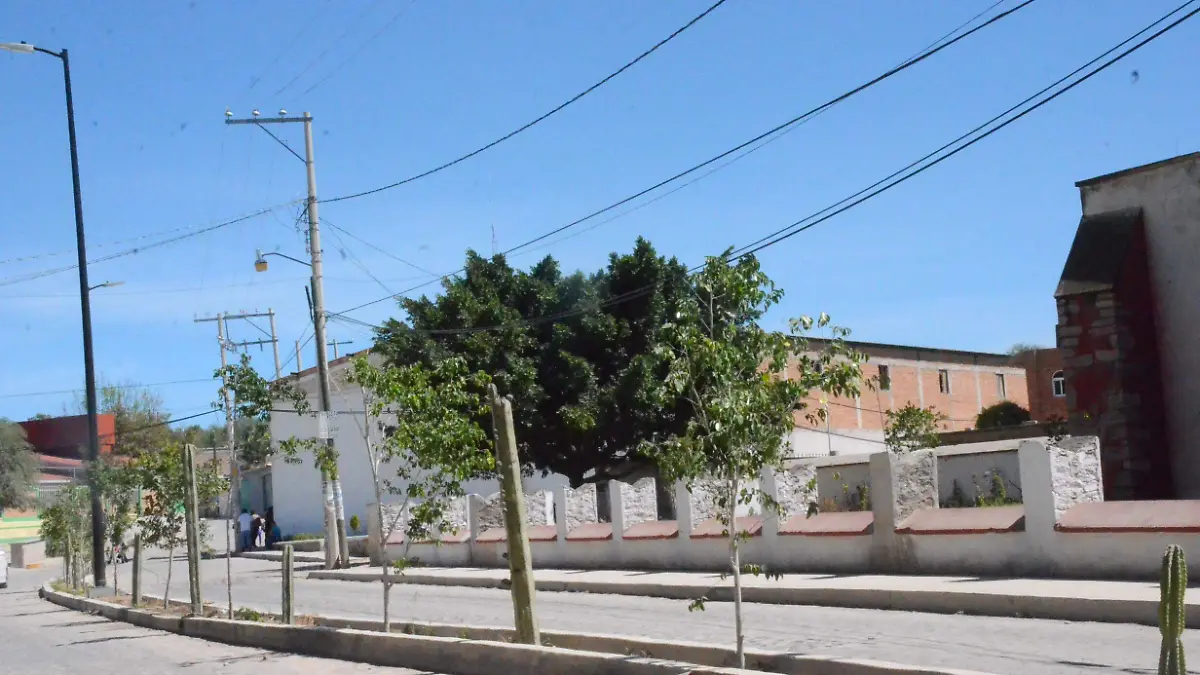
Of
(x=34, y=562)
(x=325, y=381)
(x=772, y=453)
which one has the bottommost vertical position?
(x=34, y=562)

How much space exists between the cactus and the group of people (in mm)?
48795

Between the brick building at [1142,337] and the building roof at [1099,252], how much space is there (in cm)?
3

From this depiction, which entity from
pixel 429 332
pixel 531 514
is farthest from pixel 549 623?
pixel 429 332

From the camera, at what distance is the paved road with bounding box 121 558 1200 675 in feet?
35.9

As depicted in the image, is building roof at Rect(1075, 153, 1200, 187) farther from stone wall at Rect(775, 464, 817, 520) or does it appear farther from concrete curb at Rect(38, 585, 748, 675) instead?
concrete curb at Rect(38, 585, 748, 675)

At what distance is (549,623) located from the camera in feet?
55.7

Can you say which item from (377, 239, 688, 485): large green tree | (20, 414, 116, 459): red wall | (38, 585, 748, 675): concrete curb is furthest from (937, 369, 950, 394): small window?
(20, 414, 116, 459): red wall

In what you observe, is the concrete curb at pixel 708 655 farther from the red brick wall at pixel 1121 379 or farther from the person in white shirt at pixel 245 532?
the person in white shirt at pixel 245 532

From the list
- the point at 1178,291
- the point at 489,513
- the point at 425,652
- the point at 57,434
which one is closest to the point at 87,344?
the point at 489,513

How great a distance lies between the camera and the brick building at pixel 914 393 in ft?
168

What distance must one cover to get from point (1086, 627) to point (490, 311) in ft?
81.4

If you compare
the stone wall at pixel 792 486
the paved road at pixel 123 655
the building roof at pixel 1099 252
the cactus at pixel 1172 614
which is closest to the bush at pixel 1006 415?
the building roof at pixel 1099 252

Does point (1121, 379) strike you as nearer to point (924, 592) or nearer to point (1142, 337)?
point (1142, 337)

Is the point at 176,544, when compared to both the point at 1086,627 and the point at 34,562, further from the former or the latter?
the point at 34,562
